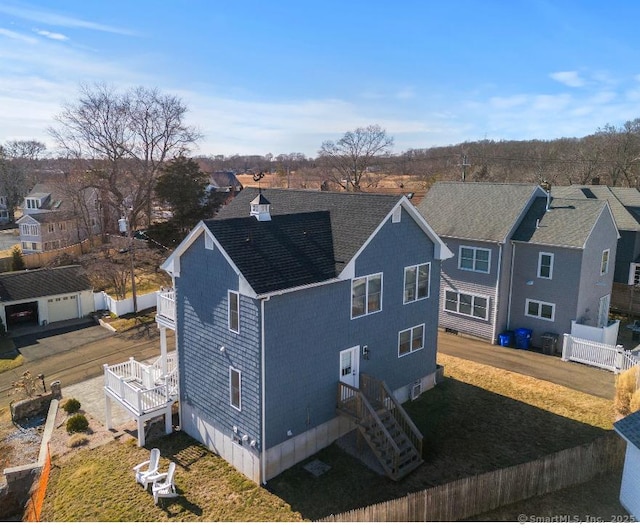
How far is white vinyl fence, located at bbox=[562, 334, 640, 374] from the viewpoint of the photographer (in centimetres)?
2203

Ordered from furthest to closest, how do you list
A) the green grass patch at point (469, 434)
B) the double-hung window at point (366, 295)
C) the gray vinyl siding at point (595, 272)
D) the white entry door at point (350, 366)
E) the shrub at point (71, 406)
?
the gray vinyl siding at point (595, 272)
the shrub at point (71, 406)
the double-hung window at point (366, 295)
the white entry door at point (350, 366)
the green grass patch at point (469, 434)

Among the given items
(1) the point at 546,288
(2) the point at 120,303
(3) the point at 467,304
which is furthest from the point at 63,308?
(1) the point at 546,288

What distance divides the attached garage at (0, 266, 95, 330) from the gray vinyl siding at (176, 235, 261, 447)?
19.4 m

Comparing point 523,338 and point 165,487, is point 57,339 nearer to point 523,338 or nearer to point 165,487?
point 165,487

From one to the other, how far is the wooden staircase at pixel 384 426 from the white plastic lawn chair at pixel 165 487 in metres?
5.57

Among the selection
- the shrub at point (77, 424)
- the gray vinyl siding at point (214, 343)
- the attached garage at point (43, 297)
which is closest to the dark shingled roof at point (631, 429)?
the gray vinyl siding at point (214, 343)

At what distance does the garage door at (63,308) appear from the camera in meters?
32.0

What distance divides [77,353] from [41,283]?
8.52 meters

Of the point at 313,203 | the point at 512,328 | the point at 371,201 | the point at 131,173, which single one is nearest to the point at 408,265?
the point at 371,201

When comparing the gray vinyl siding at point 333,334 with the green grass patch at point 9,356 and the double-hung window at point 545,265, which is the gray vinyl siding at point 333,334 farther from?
the green grass patch at point 9,356

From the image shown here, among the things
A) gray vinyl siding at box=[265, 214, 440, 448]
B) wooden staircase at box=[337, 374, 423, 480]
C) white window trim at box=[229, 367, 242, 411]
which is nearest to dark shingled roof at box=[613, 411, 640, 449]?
wooden staircase at box=[337, 374, 423, 480]

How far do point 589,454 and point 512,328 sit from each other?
13574 mm

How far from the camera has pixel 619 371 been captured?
2198 cm

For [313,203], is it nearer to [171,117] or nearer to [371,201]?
[371,201]
